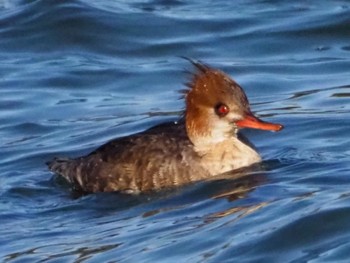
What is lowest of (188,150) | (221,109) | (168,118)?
(168,118)

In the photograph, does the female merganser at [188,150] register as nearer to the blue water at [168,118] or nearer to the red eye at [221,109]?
the red eye at [221,109]

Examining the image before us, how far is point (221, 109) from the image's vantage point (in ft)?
39.2

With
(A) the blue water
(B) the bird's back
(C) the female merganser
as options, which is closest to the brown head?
(C) the female merganser

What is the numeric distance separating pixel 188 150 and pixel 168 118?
227 cm

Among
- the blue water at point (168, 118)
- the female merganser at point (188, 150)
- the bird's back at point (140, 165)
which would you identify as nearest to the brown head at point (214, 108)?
the female merganser at point (188, 150)

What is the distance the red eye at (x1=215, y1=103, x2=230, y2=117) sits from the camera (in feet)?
39.1

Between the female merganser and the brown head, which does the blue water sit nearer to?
the female merganser

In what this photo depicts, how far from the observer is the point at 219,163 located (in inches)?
476

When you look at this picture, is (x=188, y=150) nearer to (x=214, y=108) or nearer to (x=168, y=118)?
(x=214, y=108)

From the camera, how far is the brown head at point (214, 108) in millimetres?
11891

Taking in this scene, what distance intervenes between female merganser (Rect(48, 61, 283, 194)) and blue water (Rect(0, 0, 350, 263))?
21cm

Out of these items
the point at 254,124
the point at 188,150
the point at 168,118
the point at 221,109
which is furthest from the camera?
the point at 168,118

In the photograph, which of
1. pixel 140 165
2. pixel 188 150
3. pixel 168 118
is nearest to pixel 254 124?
pixel 188 150

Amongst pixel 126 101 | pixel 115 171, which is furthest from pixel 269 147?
pixel 126 101
